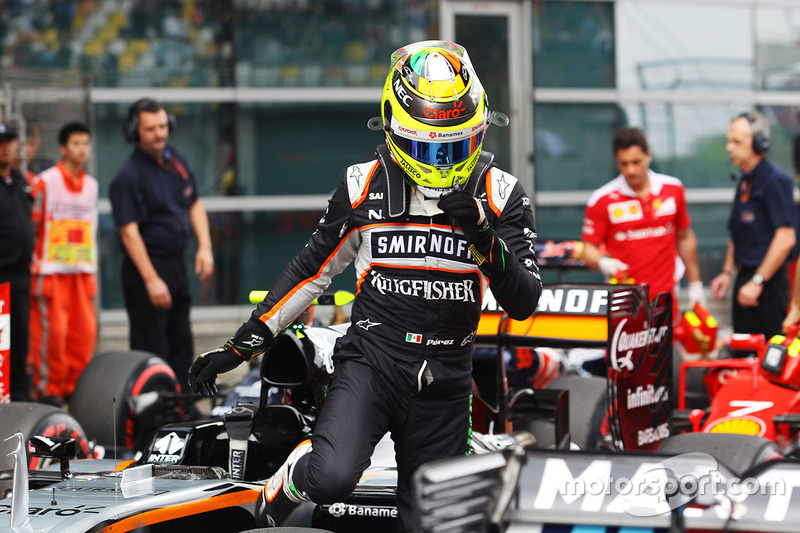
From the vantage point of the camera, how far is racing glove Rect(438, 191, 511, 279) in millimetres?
3266

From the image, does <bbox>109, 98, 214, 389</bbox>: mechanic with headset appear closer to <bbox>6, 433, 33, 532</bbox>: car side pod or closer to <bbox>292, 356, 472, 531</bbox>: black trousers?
<bbox>292, 356, 472, 531</bbox>: black trousers

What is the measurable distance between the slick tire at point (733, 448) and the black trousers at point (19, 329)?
13.8ft

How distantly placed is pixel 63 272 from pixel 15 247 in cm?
81

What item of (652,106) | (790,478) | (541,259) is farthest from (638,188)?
(652,106)

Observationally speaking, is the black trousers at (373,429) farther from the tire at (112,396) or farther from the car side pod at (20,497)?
the tire at (112,396)

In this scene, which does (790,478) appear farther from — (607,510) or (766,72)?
(766,72)

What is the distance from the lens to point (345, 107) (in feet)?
Answer: 35.6

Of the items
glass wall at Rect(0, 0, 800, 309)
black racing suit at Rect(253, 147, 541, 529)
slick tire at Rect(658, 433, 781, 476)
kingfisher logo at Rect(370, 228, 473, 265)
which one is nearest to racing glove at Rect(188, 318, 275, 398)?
A: black racing suit at Rect(253, 147, 541, 529)

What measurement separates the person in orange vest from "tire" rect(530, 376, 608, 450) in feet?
12.8

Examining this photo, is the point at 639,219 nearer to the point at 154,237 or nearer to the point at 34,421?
the point at 154,237

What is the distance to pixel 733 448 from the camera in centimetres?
420

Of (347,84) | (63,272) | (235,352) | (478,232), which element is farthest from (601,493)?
(347,84)

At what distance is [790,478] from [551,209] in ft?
30.5

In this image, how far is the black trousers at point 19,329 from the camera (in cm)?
684
